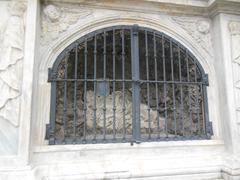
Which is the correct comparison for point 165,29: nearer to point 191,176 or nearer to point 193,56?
point 193,56

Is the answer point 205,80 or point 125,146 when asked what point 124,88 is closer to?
point 125,146

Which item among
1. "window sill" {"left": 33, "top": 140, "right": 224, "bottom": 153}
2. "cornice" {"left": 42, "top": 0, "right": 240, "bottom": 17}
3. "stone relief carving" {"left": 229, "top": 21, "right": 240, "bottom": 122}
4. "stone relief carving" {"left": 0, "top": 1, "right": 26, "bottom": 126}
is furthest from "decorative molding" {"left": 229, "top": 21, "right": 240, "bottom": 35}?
"stone relief carving" {"left": 0, "top": 1, "right": 26, "bottom": 126}

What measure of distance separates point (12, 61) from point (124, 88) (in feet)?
5.37

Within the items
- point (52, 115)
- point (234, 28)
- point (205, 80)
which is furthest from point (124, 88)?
Result: point (234, 28)

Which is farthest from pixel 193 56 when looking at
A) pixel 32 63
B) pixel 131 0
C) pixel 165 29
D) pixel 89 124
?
pixel 32 63

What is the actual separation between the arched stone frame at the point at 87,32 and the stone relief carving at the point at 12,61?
0.26 meters

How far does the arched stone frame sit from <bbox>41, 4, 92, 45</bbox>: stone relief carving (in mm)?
105

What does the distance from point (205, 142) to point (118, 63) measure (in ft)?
7.16

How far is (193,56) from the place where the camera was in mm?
3471

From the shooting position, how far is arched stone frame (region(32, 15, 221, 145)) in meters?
2.86

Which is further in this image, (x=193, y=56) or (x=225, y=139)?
(x=193, y=56)

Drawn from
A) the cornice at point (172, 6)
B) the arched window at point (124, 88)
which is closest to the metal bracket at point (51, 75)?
the arched window at point (124, 88)

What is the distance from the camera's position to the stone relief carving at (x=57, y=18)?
10.0ft

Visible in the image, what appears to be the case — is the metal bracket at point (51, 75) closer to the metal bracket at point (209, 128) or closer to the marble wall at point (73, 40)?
the marble wall at point (73, 40)
